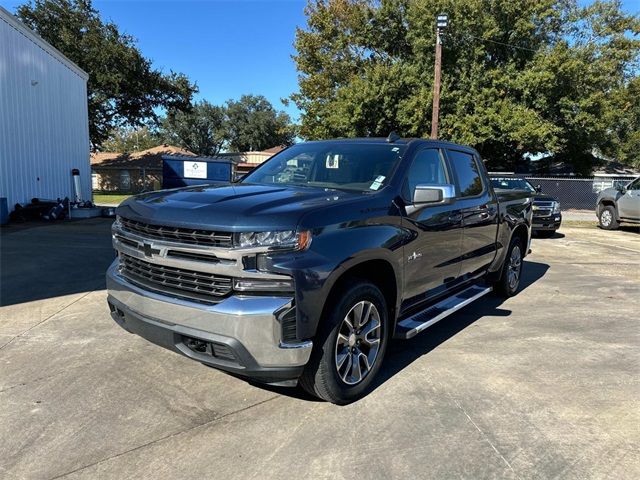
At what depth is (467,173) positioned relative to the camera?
5434 mm

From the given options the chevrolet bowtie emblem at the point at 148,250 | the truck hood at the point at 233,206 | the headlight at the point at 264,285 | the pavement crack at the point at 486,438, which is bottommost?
the pavement crack at the point at 486,438

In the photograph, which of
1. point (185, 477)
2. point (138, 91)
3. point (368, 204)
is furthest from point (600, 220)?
point (138, 91)

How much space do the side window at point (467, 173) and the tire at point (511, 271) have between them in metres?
1.40

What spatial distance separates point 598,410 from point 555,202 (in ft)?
38.4

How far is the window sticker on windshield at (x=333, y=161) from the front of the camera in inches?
175

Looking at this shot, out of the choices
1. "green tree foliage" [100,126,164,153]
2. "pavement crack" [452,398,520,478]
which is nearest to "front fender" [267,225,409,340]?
"pavement crack" [452,398,520,478]

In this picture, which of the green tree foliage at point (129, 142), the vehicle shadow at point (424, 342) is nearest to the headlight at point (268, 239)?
the vehicle shadow at point (424, 342)

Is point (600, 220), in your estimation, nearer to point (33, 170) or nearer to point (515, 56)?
point (515, 56)

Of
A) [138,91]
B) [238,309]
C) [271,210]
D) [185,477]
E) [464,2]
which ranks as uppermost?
[464,2]

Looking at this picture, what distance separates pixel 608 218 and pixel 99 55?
1246 inches

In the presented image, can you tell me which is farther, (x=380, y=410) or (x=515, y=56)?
(x=515, y=56)

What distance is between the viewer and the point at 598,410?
359 cm

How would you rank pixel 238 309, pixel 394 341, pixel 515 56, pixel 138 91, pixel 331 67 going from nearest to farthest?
pixel 238 309 → pixel 394 341 → pixel 515 56 → pixel 331 67 → pixel 138 91

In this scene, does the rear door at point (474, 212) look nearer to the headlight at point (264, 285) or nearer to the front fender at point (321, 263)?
the front fender at point (321, 263)
